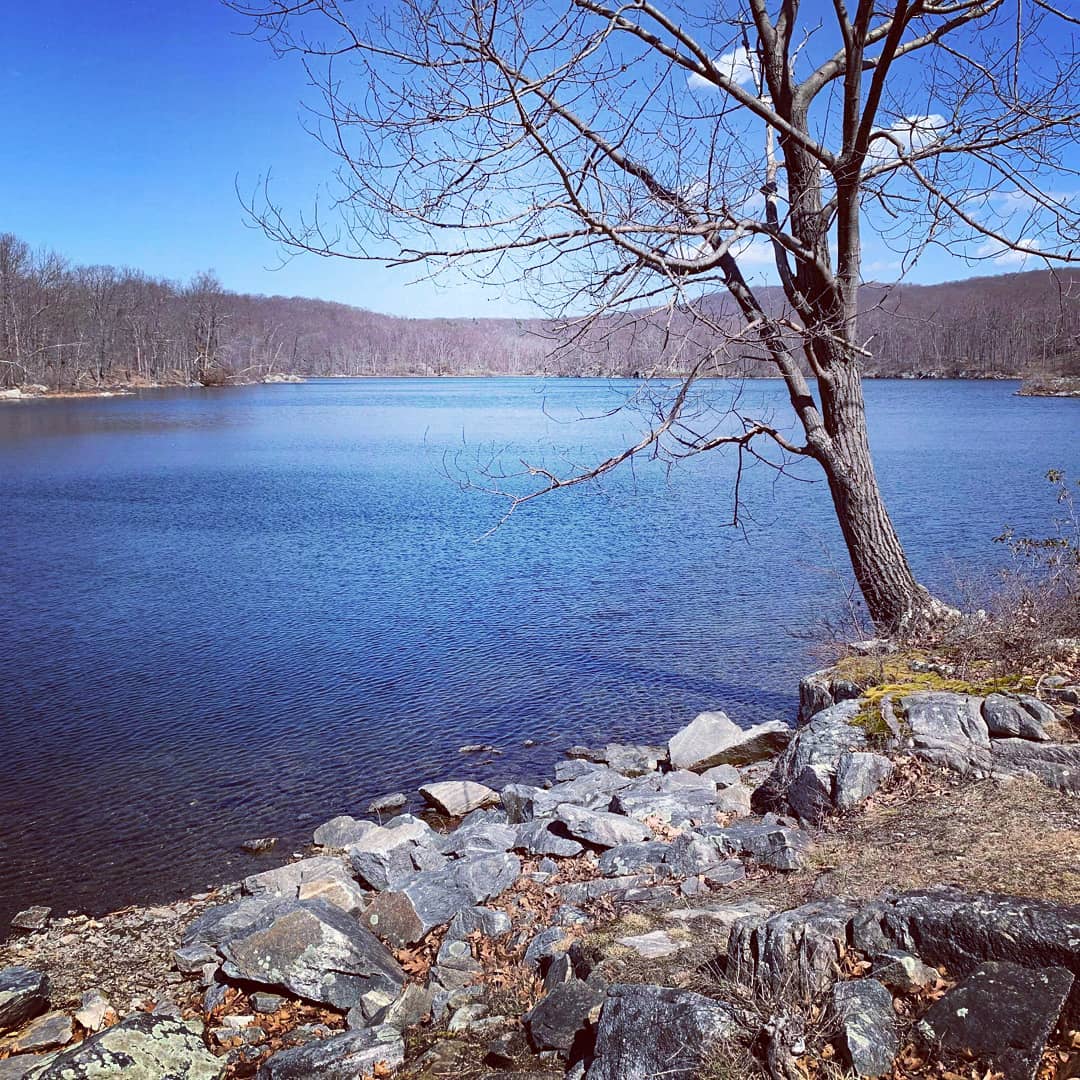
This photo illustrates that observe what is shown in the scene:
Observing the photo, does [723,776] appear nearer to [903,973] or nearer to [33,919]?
[903,973]

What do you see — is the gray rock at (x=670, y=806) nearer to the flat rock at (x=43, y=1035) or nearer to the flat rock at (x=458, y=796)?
the flat rock at (x=458, y=796)

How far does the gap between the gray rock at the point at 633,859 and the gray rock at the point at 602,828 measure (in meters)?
0.31

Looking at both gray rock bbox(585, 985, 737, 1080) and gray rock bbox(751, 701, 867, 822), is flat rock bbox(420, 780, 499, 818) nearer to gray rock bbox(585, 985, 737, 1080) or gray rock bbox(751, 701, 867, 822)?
gray rock bbox(751, 701, 867, 822)

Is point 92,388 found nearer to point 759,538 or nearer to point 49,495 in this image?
point 49,495

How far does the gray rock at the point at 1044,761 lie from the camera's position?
17.5ft

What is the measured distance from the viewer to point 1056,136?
312 inches

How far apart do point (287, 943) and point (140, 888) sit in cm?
276

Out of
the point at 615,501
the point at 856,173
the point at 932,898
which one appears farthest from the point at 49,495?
the point at 932,898

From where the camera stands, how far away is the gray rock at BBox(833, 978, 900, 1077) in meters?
3.11

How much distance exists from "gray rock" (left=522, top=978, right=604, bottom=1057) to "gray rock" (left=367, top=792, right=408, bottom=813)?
465 centimetres

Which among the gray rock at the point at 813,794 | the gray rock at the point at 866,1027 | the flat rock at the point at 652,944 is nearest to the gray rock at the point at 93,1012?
the flat rock at the point at 652,944

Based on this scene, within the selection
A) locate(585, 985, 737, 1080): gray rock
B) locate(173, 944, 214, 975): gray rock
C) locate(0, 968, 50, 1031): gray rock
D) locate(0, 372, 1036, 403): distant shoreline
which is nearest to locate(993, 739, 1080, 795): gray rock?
locate(585, 985, 737, 1080): gray rock

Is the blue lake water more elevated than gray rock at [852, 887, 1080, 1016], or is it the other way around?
gray rock at [852, 887, 1080, 1016]

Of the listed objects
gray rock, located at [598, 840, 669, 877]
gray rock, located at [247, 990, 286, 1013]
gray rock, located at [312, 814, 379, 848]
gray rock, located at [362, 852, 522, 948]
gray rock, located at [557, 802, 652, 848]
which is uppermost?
gray rock, located at [598, 840, 669, 877]
